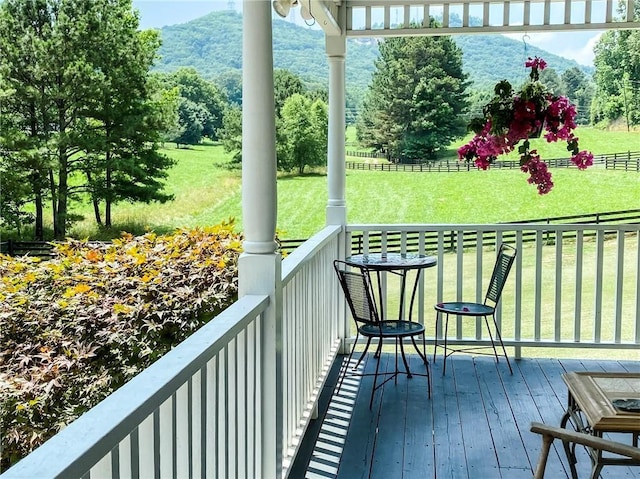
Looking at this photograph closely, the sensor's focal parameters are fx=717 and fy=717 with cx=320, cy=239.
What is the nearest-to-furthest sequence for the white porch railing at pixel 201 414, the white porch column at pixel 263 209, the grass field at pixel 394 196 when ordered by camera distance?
the white porch railing at pixel 201 414 < the white porch column at pixel 263 209 < the grass field at pixel 394 196

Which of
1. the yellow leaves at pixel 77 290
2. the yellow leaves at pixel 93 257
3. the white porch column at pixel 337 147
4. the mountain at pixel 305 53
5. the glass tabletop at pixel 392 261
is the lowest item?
the yellow leaves at pixel 77 290

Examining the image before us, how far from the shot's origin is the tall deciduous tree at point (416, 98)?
14.2 m

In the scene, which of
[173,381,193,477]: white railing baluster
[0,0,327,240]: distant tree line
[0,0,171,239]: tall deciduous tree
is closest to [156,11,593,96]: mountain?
[0,0,327,240]: distant tree line

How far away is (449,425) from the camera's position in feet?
13.0

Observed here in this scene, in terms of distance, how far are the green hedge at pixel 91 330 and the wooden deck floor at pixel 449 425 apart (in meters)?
1.16

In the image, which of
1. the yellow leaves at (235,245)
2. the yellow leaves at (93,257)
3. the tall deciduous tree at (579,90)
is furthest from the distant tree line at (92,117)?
the yellow leaves at (235,245)

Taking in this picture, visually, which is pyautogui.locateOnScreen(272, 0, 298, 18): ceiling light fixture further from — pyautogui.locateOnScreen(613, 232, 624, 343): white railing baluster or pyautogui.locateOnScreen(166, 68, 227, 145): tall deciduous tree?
pyautogui.locateOnScreen(166, 68, 227, 145): tall deciduous tree

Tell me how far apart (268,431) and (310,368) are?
48.5 inches

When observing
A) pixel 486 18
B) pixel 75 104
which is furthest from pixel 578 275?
pixel 75 104

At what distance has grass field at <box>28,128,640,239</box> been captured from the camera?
1409 cm

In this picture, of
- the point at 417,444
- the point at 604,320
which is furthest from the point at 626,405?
the point at 604,320

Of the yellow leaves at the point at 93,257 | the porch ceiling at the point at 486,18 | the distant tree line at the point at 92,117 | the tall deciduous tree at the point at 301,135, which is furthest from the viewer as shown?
the tall deciduous tree at the point at 301,135

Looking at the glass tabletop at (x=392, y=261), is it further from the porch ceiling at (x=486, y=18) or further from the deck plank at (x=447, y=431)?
the porch ceiling at (x=486, y=18)

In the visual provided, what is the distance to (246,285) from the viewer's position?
2617mm
